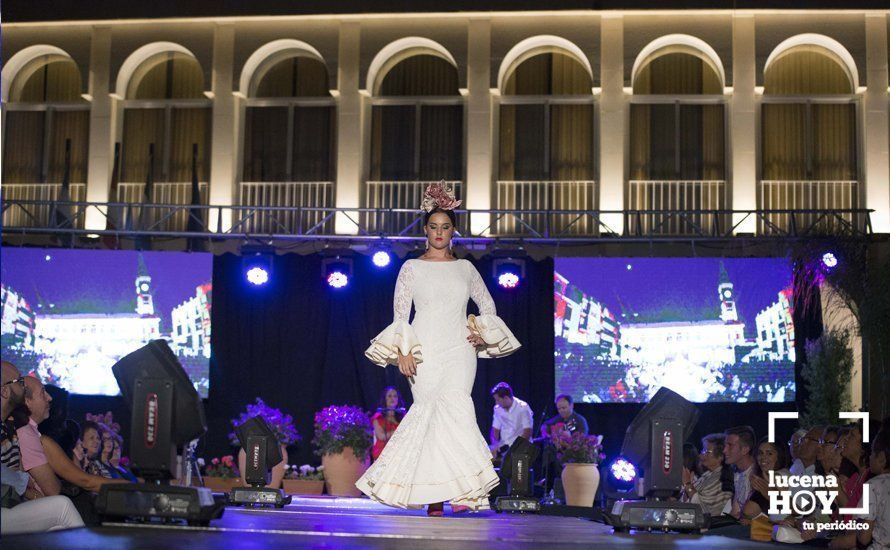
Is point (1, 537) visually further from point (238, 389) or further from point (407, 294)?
point (238, 389)

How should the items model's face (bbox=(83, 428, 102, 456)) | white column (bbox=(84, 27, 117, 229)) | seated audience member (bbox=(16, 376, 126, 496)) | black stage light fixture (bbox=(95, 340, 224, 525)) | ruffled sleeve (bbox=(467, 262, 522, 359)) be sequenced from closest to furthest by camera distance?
black stage light fixture (bbox=(95, 340, 224, 525)) → seated audience member (bbox=(16, 376, 126, 496)) → ruffled sleeve (bbox=(467, 262, 522, 359)) → model's face (bbox=(83, 428, 102, 456)) → white column (bbox=(84, 27, 117, 229))

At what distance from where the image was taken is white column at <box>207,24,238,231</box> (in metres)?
16.3

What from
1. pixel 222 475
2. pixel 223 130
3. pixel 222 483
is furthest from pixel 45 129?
pixel 222 483

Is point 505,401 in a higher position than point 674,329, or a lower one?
lower

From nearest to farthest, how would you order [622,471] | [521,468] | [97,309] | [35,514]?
[35,514] < [521,468] < [622,471] < [97,309]

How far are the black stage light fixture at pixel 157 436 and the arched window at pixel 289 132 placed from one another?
41.0ft

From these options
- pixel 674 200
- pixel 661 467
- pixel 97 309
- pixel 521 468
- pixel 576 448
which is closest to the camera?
pixel 661 467

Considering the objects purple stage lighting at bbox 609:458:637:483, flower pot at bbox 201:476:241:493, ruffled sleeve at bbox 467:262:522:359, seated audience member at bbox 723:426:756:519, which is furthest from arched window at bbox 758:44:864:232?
ruffled sleeve at bbox 467:262:522:359

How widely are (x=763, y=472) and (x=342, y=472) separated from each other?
274 inches

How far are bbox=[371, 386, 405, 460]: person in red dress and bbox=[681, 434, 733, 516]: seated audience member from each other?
16.0ft

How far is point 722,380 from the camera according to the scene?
532 inches

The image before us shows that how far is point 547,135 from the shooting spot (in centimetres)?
1666

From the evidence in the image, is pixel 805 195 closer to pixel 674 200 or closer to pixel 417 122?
pixel 674 200

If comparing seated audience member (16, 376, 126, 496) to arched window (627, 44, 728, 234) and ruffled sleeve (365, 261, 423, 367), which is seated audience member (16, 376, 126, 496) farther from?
arched window (627, 44, 728, 234)
